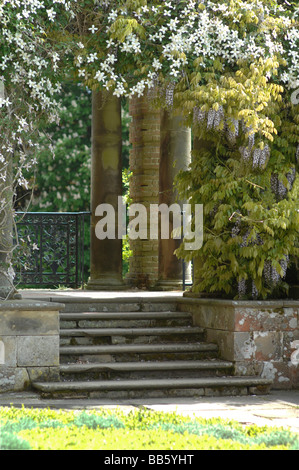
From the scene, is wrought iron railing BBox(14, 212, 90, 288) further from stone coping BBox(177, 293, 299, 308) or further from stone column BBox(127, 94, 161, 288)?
stone coping BBox(177, 293, 299, 308)

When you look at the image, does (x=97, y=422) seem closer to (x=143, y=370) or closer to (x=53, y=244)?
(x=143, y=370)

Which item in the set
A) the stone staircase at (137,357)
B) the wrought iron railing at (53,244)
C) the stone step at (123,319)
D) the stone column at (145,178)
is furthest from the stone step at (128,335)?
the stone column at (145,178)

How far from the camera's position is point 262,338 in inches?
340

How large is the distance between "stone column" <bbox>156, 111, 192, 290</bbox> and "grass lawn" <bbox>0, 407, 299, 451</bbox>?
6.15 meters

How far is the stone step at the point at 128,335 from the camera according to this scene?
28.9 feet

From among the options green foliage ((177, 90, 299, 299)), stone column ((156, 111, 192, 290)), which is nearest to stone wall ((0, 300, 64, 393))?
green foliage ((177, 90, 299, 299))

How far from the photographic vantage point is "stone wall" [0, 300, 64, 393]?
7.89 meters

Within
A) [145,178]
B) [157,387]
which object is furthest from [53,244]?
[157,387]

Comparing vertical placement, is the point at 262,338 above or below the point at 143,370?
above

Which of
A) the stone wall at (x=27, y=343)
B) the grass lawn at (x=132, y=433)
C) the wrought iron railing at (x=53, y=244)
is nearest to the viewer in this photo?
the grass lawn at (x=132, y=433)

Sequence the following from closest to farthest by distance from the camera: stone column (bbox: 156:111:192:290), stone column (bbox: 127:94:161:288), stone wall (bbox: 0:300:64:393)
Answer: stone wall (bbox: 0:300:64:393), stone column (bbox: 156:111:192:290), stone column (bbox: 127:94:161:288)

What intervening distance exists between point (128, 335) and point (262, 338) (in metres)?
1.39

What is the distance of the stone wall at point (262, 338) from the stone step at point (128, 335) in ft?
1.48

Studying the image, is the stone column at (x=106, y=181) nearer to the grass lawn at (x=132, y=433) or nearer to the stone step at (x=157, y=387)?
the stone step at (x=157, y=387)
